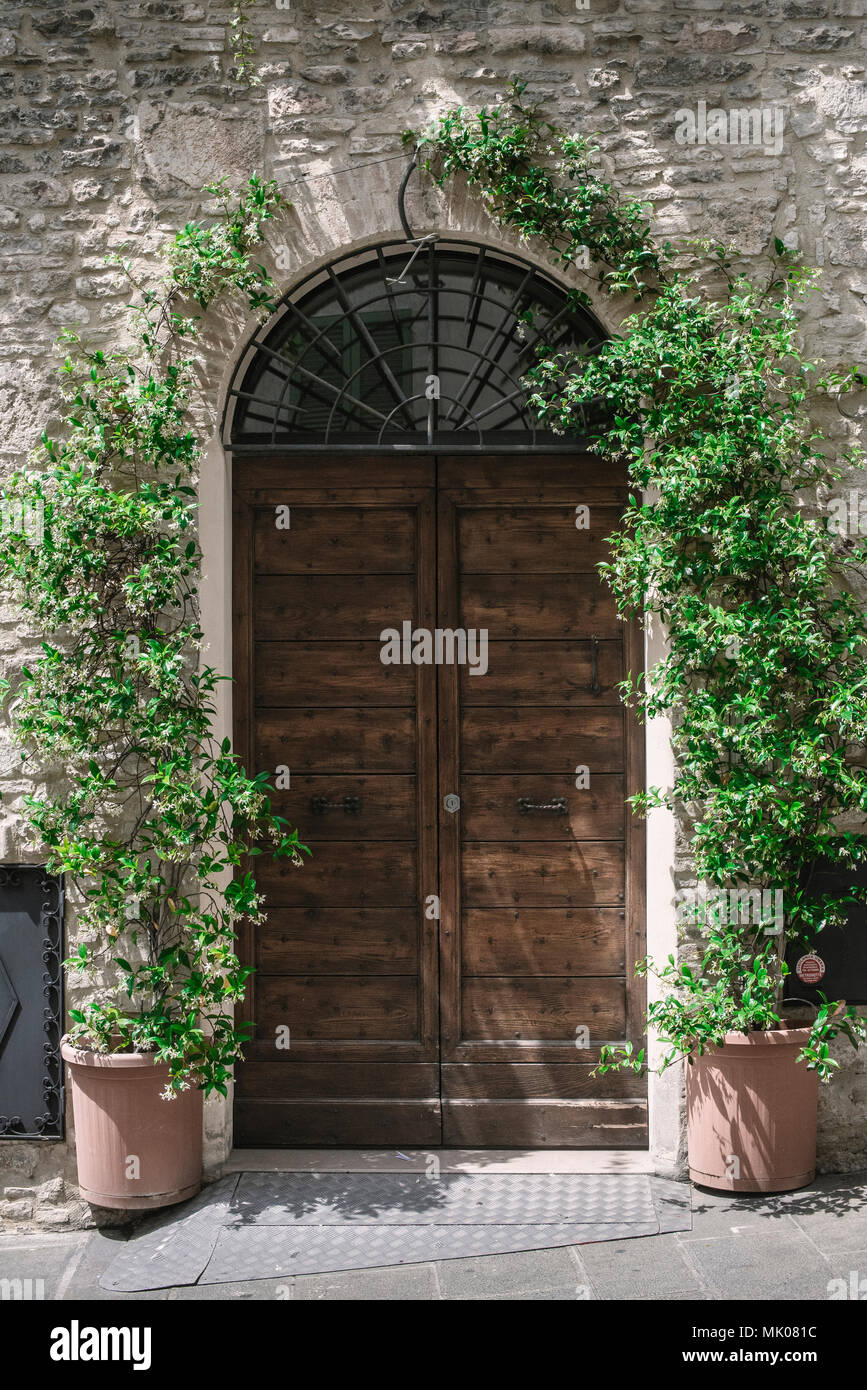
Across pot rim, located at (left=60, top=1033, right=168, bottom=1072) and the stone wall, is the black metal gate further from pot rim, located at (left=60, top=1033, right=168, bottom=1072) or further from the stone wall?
pot rim, located at (left=60, top=1033, right=168, bottom=1072)

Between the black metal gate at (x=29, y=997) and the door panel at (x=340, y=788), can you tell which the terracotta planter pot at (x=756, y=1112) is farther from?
the black metal gate at (x=29, y=997)

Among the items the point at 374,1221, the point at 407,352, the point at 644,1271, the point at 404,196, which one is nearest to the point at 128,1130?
the point at 374,1221

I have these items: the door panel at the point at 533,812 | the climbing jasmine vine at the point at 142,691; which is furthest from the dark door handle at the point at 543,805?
the climbing jasmine vine at the point at 142,691

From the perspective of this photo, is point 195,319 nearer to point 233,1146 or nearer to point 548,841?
point 548,841

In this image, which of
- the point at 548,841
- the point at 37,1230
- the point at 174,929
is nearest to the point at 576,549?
the point at 548,841

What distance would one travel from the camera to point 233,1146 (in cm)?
482

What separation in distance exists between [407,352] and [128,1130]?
3.16m

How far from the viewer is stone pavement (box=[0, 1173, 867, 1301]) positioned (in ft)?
12.4

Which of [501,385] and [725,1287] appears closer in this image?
[725,1287]

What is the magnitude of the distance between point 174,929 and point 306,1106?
0.92 metres

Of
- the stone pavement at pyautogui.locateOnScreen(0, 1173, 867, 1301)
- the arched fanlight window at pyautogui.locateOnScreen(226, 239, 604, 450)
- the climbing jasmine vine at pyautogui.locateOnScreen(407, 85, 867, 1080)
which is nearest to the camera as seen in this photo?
the stone pavement at pyautogui.locateOnScreen(0, 1173, 867, 1301)

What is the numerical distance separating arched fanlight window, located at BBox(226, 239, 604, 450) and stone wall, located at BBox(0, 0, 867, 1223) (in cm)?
19

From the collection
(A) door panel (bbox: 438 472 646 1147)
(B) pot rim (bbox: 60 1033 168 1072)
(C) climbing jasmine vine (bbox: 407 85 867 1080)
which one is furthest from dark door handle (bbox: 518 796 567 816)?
(B) pot rim (bbox: 60 1033 168 1072)

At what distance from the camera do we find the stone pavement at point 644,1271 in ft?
12.4
